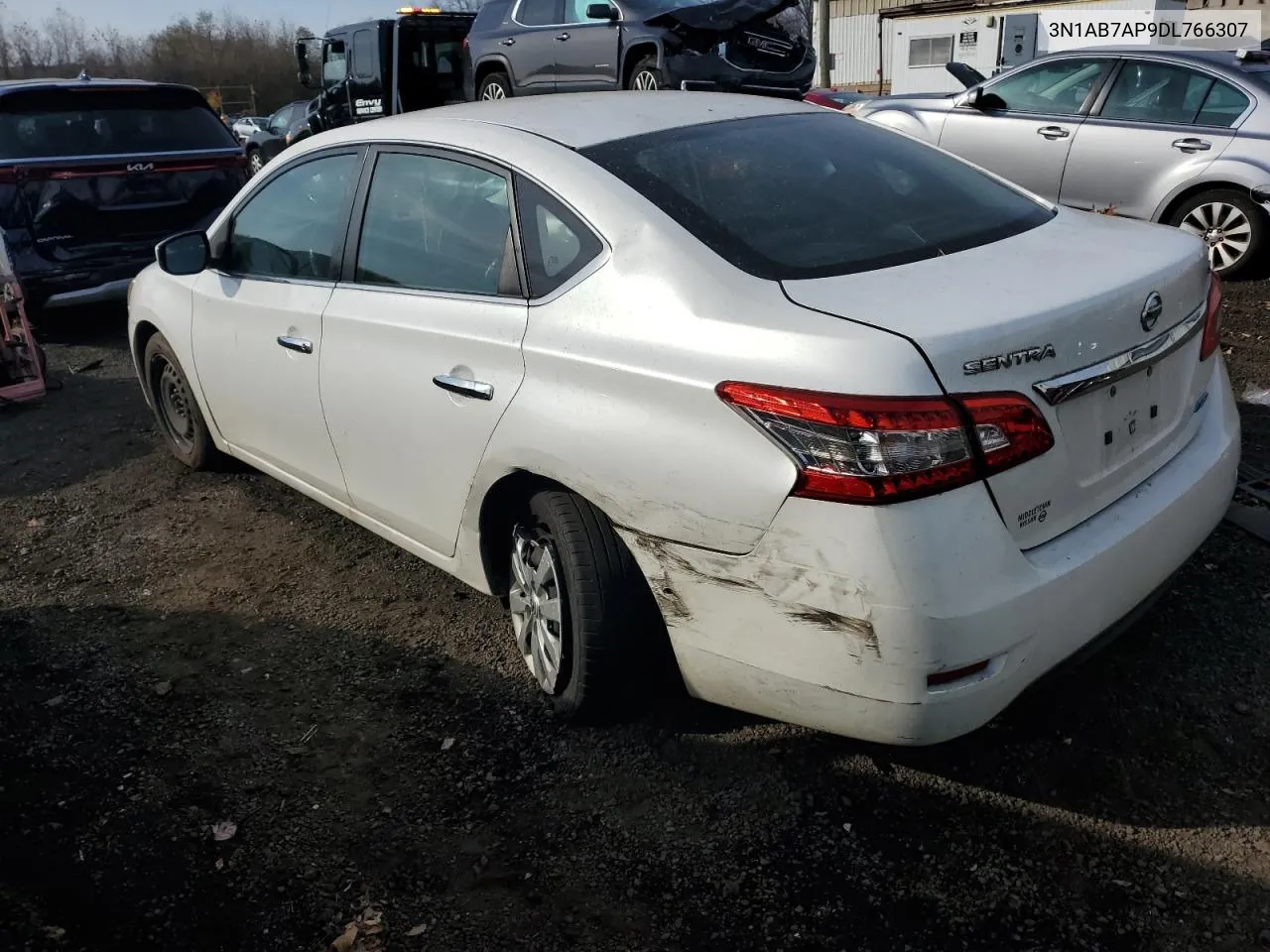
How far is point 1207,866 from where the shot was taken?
2395 millimetres

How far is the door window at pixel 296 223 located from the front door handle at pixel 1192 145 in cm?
575

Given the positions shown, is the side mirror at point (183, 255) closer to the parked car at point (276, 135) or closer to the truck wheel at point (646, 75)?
the truck wheel at point (646, 75)

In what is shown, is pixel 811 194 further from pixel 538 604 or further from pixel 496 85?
pixel 496 85

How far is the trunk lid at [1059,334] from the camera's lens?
2221mm

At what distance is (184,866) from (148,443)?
3.55 meters

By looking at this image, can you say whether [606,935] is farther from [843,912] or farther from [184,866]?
[184,866]

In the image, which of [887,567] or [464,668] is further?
[464,668]

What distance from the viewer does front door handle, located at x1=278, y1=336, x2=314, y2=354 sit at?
3.65 metres

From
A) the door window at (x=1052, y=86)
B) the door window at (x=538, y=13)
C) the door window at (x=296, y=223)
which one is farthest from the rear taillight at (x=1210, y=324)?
the door window at (x=538, y=13)

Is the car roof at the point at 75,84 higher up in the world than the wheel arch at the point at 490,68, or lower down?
lower down

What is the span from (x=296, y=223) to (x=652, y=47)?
23.0 ft

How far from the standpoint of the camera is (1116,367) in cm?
241

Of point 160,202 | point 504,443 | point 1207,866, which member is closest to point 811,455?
point 504,443

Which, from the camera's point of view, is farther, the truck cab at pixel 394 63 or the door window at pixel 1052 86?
the truck cab at pixel 394 63
